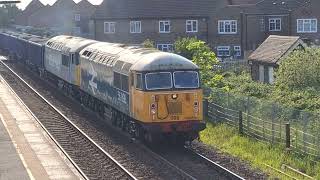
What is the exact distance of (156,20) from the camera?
62.7m

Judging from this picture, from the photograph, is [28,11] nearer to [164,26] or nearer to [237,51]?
[164,26]

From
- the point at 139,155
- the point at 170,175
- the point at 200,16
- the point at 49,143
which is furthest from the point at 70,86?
the point at 200,16

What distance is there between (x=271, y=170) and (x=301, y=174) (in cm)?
93

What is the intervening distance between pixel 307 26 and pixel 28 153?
44760 millimetres

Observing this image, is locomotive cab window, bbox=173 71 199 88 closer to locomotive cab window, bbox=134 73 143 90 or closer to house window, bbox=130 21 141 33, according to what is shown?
locomotive cab window, bbox=134 73 143 90

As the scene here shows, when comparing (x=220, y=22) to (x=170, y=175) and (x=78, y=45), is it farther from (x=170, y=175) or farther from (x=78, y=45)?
(x=170, y=175)

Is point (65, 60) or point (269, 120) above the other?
point (65, 60)

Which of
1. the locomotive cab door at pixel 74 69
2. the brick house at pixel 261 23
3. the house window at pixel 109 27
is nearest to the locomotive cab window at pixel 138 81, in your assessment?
the locomotive cab door at pixel 74 69

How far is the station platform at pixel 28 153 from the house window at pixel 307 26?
38.0 metres

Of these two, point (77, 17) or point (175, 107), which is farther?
point (77, 17)

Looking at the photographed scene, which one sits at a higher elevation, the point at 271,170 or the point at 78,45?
the point at 78,45

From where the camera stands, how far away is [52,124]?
25375 millimetres

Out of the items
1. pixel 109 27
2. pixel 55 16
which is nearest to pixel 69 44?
pixel 109 27

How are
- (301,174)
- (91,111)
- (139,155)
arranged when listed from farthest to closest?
(91,111), (139,155), (301,174)
